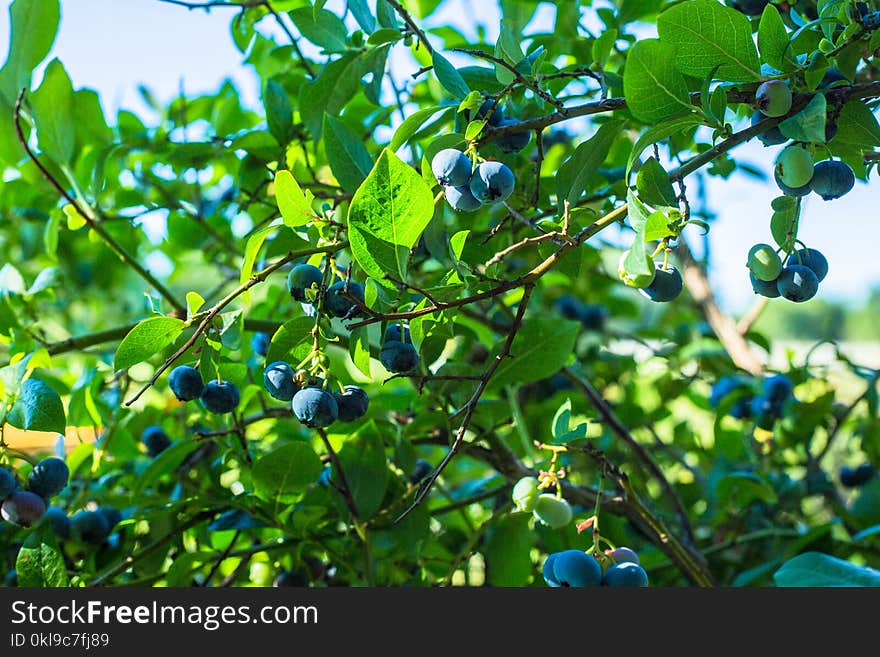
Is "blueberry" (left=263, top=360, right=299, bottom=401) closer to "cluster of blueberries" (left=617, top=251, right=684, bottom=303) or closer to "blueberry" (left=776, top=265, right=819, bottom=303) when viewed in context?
"cluster of blueberries" (left=617, top=251, right=684, bottom=303)

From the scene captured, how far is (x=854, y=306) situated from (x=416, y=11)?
20.0 metres

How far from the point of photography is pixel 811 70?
0.66 meters

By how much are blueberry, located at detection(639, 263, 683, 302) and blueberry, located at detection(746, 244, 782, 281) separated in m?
0.10

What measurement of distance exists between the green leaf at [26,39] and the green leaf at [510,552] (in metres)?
0.82

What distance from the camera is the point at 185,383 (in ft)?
2.52

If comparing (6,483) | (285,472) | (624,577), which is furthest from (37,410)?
(624,577)

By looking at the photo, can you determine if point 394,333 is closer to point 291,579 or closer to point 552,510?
point 552,510

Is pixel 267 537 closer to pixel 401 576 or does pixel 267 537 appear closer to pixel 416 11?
pixel 401 576

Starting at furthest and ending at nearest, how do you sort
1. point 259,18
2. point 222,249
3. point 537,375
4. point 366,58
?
point 222,249, point 259,18, point 537,375, point 366,58

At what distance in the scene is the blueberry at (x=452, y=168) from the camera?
26.4 inches

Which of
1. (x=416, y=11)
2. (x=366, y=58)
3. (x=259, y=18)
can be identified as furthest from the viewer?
(x=416, y=11)

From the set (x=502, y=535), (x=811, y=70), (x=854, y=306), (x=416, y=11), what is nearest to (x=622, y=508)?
(x=502, y=535)

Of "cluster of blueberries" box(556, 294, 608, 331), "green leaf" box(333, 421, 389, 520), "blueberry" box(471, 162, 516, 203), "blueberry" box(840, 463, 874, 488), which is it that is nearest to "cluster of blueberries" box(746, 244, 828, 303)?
"blueberry" box(471, 162, 516, 203)

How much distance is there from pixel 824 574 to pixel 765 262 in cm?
32
